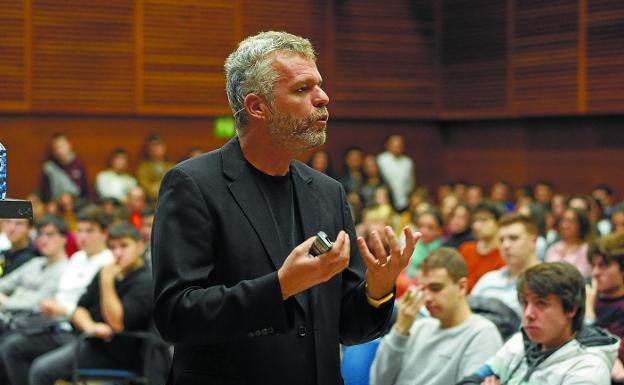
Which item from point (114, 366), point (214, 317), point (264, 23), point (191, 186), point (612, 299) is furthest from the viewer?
point (264, 23)

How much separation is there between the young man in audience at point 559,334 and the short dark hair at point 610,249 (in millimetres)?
815

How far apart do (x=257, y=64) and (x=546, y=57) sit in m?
9.85

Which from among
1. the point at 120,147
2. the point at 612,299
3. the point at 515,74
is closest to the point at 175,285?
the point at 612,299

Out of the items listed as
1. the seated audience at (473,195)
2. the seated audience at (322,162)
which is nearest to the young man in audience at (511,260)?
the seated audience at (473,195)

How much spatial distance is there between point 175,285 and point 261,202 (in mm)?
265

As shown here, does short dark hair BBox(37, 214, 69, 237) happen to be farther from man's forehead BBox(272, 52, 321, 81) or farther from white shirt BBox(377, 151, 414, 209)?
white shirt BBox(377, 151, 414, 209)

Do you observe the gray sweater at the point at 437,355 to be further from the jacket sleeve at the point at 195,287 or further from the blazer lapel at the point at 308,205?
the jacket sleeve at the point at 195,287

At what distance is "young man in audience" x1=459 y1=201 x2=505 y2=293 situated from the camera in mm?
6113

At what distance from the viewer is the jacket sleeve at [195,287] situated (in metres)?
1.86

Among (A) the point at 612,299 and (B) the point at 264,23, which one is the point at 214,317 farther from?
(B) the point at 264,23

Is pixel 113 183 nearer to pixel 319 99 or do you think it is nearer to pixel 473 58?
pixel 473 58

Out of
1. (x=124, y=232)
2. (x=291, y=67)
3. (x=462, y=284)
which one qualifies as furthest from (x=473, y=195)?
(x=291, y=67)

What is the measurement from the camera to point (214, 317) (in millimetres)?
1859

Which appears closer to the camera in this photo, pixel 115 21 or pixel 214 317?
pixel 214 317
